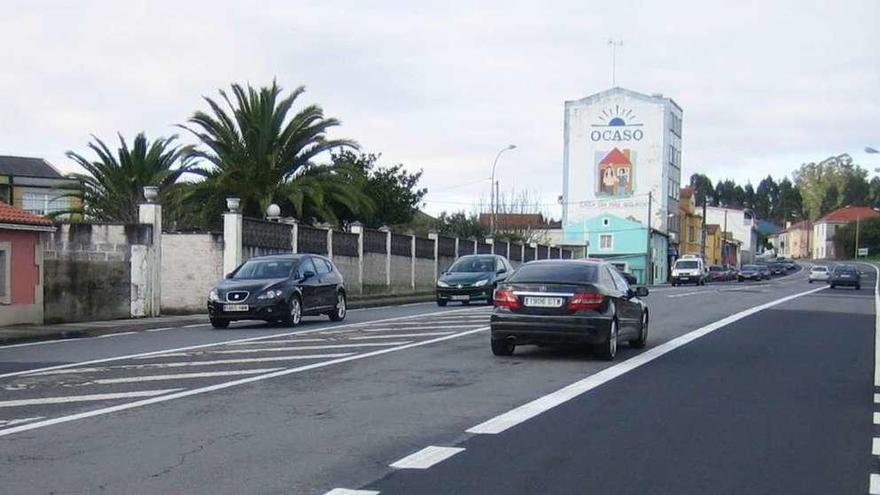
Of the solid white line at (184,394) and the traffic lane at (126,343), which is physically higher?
the solid white line at (184,394)

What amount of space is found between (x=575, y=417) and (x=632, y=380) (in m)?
3.08

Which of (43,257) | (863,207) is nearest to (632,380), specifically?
(43,257)

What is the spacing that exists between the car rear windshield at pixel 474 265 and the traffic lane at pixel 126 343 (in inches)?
289

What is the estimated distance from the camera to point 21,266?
21.5 meters

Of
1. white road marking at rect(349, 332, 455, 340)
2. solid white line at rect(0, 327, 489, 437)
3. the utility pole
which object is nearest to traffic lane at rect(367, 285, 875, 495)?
solid white line at rect(0, 327, 489, 437)

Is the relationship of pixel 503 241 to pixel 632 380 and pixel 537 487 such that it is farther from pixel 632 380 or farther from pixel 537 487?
pixel 537 487

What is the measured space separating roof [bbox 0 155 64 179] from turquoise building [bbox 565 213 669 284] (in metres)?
43.9

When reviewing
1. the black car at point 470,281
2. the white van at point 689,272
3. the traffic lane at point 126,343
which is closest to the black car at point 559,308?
the traffic lane at point 126,343

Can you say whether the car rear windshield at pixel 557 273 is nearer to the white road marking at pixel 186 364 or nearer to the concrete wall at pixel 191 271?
the white road marking at pixel 186 364

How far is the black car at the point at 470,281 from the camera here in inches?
1169

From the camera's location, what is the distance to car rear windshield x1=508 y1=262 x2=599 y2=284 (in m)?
14.3

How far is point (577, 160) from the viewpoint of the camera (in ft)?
288

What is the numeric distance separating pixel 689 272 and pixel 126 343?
54164 millimetres

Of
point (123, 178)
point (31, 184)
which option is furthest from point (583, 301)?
point (31, 184)
